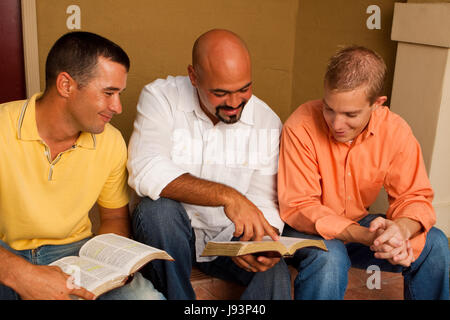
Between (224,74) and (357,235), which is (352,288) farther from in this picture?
(224,74)

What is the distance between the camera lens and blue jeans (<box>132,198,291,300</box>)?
6.32 feet

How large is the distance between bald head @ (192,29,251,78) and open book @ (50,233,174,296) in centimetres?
80

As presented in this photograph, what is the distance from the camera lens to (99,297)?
1731 mm

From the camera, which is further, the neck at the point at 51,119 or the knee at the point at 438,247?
the knee at the point at 438,247

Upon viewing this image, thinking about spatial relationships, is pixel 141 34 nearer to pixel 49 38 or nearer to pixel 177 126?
pixel 49 38

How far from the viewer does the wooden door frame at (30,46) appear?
10.8 ft

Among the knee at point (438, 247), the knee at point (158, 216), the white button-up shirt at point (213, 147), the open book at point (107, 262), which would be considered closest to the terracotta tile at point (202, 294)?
the white button-up shirt at point (213, 147)

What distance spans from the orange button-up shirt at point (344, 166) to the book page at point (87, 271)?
81cm

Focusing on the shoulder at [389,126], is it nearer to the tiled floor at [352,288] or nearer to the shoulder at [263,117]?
the shoulder at [263,117]

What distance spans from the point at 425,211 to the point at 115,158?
1237 mm

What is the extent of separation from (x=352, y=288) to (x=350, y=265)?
23.1 inches

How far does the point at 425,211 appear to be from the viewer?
203 cm

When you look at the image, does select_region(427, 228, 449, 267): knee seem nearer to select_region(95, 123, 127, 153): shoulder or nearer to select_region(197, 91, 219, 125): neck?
select_region(197, 91, 219, 125): neck

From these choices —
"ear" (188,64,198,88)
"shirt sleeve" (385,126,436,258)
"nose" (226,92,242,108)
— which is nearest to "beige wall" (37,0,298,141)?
"ear" (188,64,198,88)
